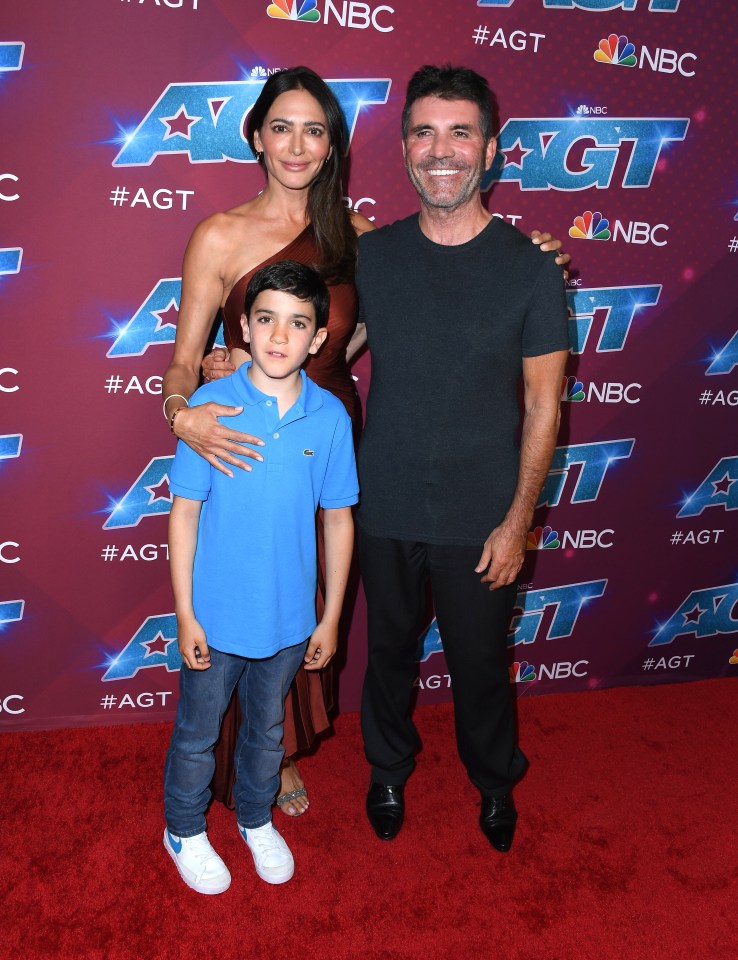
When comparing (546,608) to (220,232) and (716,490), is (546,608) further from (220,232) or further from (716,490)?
(220,232)

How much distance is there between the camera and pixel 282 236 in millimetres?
2361

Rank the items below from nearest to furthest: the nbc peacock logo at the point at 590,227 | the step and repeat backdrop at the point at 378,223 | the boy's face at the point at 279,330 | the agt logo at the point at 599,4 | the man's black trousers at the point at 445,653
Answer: the boy's face at the point at 279,330 → the man's black trousers at the point at 445,653 → the step and repeat backdrop at the point at 378,223 → the agt logo at the point at 599,4 → the nbc peacock logo at the point at 590,227

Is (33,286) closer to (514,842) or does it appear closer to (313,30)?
(313,30)

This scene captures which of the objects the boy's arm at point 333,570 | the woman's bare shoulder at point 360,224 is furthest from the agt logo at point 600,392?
the boy's arm at point 333,570

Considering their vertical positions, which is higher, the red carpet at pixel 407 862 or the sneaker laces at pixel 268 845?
the sneaker laces at pixel 268 845

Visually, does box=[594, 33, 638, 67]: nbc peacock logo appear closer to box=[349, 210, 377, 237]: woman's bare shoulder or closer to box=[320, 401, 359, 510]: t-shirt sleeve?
box=[349, 210, 377, 237]: woman's bare shoulder

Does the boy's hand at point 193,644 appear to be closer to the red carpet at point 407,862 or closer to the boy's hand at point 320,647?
the boy's hand at point 320,647

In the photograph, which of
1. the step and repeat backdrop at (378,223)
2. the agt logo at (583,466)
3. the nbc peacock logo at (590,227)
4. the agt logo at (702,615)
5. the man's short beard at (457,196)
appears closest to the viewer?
the man's short beard at (457,196)

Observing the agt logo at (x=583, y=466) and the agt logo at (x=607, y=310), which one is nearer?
the agt logo at (x=607, y=310)

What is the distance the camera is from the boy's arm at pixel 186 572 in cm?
211

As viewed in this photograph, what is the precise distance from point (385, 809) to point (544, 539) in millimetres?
1167

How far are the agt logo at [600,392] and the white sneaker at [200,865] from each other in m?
1.83

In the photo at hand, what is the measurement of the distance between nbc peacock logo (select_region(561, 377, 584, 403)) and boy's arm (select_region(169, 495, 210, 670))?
1523 millimetres

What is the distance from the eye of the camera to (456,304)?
217 centimetres
